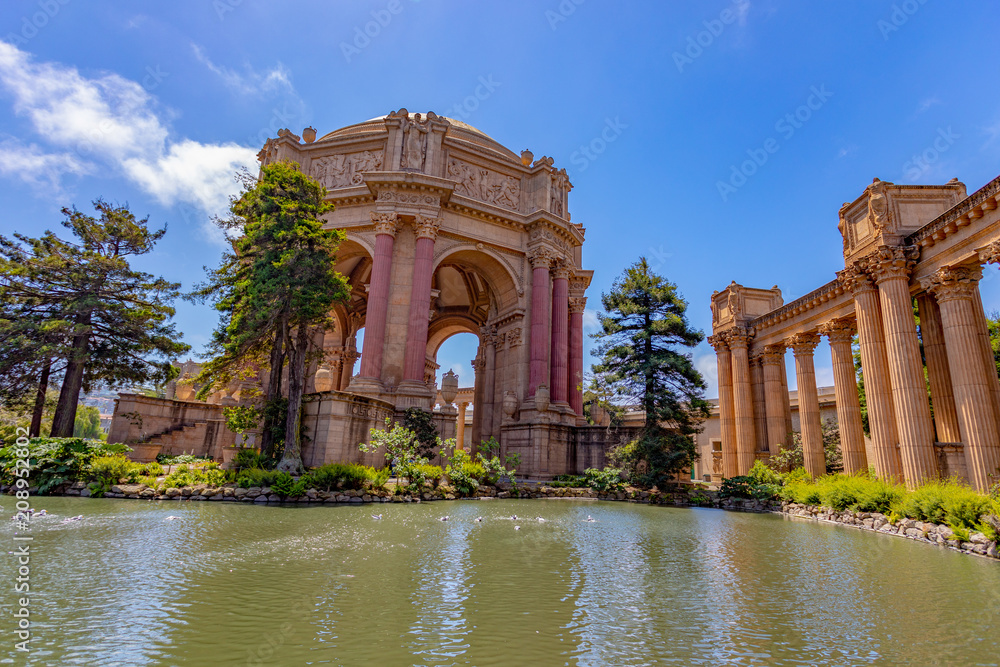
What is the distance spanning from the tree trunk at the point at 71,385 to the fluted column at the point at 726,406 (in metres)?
25.6

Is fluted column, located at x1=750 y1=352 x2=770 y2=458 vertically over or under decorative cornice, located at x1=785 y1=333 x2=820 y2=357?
under

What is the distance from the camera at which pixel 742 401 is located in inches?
884

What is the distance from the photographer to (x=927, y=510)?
32.1 feet

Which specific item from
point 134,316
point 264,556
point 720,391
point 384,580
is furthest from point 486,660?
point 720,391

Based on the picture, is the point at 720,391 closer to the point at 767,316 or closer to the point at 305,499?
the point at 767,316

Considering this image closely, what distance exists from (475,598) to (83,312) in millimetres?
19646

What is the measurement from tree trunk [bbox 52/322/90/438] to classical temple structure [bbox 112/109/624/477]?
2828mm

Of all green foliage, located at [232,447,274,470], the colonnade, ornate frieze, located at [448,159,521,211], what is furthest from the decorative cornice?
green foliage, located at [232,447,274,470]

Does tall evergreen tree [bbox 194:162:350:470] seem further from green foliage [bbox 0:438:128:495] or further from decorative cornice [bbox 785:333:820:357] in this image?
decorative cornice [bbox 785:333:820:357]

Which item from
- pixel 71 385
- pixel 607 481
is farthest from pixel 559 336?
pixel 71 385

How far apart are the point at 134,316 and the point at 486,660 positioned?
20419 millimetres

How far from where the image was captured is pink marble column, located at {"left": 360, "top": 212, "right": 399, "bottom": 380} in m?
Result: 22.2

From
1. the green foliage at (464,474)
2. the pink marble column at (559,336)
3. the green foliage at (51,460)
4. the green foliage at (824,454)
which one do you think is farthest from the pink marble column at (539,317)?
the green foliage at (51,460)

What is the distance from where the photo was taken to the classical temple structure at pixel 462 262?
22828 millimetres
